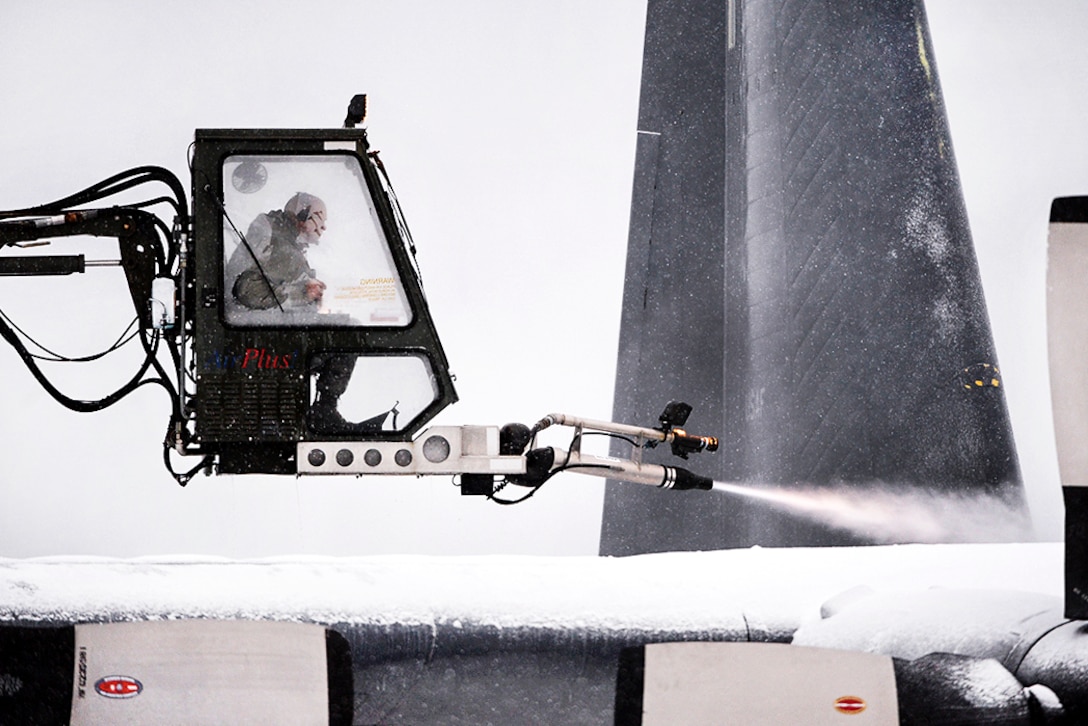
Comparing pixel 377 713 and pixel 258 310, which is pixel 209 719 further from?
pixel 258 310

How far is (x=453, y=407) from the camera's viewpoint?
10.6 feet

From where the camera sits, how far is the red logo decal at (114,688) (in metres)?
→ 2.22

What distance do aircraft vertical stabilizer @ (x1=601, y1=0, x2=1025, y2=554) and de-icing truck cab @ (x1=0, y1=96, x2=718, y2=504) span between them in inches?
23.5

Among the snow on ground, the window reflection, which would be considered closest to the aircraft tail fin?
the snow on ground

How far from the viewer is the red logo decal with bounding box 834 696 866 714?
2.34 metres

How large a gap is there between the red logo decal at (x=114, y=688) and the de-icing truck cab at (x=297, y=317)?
927mm

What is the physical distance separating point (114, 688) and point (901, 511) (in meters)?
2.33

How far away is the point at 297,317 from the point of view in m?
3.07

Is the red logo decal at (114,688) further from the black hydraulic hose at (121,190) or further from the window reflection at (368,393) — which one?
the black hydraulic hose at (121,190)

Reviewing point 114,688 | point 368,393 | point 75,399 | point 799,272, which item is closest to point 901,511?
point 799,272

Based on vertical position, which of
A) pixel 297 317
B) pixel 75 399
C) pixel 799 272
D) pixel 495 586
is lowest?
pixel 495 586

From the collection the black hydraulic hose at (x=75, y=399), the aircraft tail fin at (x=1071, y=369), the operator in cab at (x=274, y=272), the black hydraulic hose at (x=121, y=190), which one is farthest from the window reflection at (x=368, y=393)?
the aircraft tail fin at (x=1071, y=369)

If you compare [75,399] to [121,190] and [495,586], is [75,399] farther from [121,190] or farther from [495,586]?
[495,586]

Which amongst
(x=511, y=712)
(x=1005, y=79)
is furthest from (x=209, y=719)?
(x=1005, y=79)
